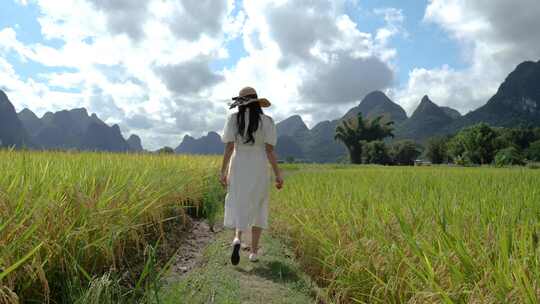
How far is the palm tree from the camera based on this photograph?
170 ft

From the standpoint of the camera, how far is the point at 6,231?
6.17 ft

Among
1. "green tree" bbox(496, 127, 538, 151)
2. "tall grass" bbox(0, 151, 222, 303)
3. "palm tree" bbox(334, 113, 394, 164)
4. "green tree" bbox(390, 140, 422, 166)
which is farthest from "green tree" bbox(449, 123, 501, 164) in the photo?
"tall grass" bbox(0, 151, 222, 303)

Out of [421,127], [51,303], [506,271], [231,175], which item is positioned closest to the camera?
[506,271]

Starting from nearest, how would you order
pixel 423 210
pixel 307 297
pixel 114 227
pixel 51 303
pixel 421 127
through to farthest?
pixel 51 303, pixel 114 227, pixel 307 297, pixel 423 210, pixel 421 127

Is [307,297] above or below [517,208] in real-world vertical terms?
below

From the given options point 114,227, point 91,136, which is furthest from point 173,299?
point 91,136

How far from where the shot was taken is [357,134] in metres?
51.5

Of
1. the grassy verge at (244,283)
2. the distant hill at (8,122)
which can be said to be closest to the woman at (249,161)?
the grassy verge at (244,283)

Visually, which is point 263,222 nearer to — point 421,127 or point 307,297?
point 307,297

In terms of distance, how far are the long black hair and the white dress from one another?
0.04 metres

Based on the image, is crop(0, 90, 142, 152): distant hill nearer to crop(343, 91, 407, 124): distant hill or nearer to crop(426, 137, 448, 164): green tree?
crop(426, 137, 448, 164): green tree

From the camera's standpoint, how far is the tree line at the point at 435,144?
3716cm

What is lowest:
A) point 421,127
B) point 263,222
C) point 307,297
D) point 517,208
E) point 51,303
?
point 307,297

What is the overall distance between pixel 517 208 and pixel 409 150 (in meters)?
46.3
